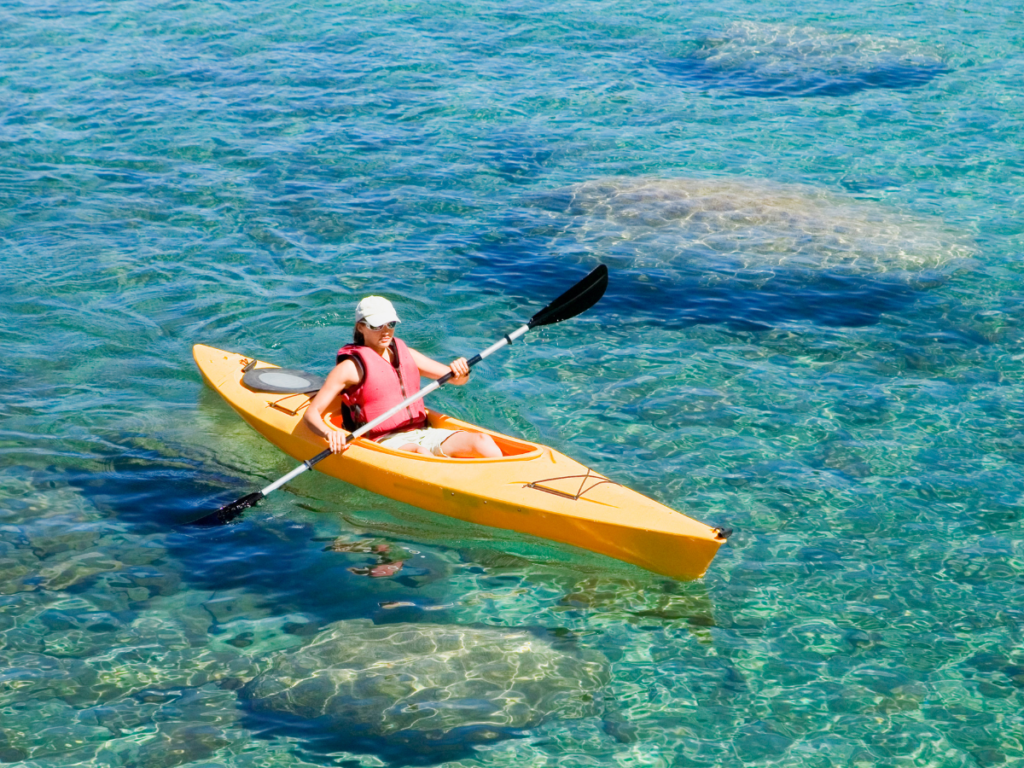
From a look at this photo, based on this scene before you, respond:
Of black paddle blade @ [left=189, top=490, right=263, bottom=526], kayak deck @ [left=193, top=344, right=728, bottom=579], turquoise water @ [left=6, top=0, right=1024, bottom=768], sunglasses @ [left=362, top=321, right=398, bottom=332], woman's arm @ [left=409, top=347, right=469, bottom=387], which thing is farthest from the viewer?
woman's arm @ [left=409, top=347, right=469, bottom=387]

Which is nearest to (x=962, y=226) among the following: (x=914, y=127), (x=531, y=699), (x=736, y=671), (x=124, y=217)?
(x=914, y=127)

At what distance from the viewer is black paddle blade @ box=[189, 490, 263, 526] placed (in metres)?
6.54

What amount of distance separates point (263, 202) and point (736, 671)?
7682 millimetres

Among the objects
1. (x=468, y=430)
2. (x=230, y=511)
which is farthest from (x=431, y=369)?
(x=230, y=511)

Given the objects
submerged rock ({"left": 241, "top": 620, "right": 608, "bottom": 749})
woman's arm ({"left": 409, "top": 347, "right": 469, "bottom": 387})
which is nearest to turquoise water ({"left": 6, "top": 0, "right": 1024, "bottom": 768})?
submerged rock ({"left": 241, "top": 620, "right": 608, "bottom": 749})

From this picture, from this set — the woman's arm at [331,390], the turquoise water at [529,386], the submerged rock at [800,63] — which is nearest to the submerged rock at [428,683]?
the turquoise water at [529,386]

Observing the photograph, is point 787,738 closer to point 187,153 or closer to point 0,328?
point 0,328

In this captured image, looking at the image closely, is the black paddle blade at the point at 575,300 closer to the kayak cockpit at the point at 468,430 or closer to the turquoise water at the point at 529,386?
Result: the turquoise water at the point at 529,386

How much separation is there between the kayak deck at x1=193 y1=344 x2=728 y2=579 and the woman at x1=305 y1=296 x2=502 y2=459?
16cm

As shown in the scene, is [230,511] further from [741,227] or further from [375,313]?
[741,227]

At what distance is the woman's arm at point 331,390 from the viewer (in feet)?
22.1

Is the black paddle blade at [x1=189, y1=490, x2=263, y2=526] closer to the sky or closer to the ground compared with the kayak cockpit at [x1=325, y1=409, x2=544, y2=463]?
closer to the ground

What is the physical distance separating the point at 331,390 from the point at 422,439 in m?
0.65

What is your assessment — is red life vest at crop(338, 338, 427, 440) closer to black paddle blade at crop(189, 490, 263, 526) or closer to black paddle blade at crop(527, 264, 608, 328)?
black paddle blade at crop(189, 490, 263, 526)
